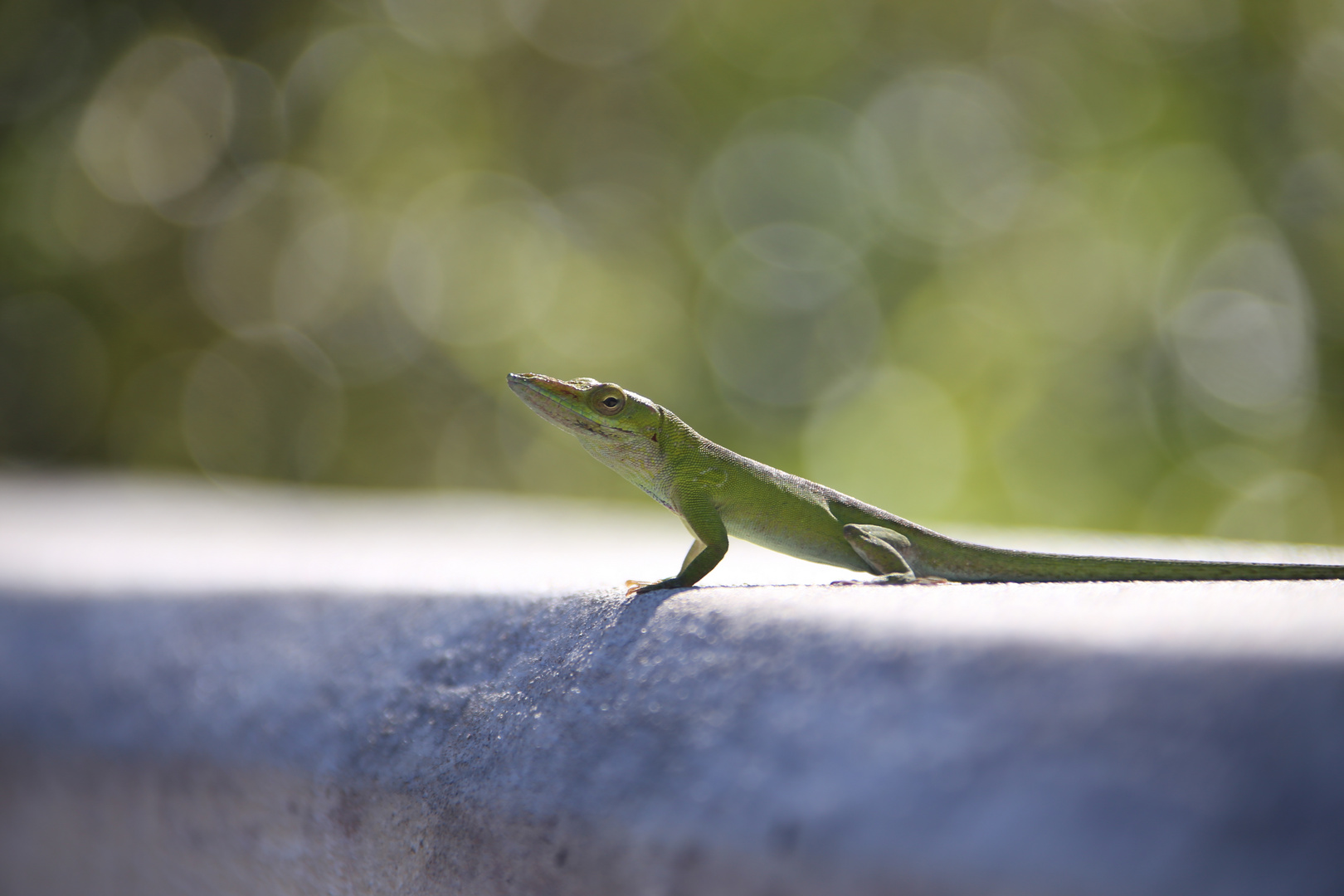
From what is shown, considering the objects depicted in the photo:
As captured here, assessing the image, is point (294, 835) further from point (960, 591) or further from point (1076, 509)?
point (1076, 509)

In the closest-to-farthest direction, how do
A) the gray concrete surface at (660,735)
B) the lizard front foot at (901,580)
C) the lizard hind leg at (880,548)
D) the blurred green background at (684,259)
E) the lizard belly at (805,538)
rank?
the gray concrete surface at (660,735)
the lizard front foot at (901,580)
the lizard hind leg at (880,548)
the lizard belly at (805,538)
the blurred green background at (684,259)

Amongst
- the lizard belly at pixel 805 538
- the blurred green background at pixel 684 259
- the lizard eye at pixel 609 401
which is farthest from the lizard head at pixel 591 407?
the blurred green background at pixel 684 259

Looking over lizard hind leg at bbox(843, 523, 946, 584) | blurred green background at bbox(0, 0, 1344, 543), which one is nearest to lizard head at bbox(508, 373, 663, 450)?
lizard hind leg at bbox(843, 523, 946, 584)

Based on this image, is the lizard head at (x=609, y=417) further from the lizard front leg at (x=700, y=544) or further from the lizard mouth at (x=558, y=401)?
the lizard front leg at (x=700, y=544)

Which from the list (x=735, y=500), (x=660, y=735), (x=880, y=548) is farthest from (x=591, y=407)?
(x=660, y=735)

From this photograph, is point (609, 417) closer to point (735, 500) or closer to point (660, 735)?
point (735, 500)
